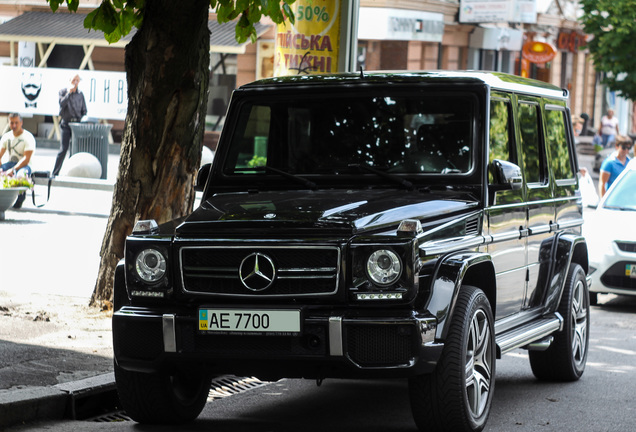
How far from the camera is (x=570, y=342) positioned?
28.4 ft

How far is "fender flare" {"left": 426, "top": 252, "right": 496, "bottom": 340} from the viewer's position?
19.7 feet

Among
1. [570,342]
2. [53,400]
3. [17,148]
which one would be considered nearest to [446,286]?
[53,400]

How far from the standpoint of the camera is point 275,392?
8.14m

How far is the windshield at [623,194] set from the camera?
46.2ft

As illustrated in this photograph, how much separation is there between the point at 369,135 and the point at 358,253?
1493 mm

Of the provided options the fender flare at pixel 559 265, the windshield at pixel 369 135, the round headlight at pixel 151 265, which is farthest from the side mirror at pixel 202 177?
the fender flare at pixel 559 265

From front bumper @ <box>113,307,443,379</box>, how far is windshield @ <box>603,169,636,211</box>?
338 inches

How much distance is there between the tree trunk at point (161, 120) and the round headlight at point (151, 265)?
3.82 meters

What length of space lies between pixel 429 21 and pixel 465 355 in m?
32.3

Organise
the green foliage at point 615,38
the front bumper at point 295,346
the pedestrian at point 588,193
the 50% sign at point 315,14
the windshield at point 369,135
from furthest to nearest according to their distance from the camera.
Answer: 1. the green foliage at point 615,38
2. the pedestrian at point 588,193
3. the 50% sign at point 315,14
4. the windshield at point 369,135
5. the front bumper at point 295,346

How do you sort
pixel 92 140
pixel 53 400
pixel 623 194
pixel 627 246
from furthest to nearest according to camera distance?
pixel 92 140, pixel 623 194, pixel 627 246, pixel 53 400

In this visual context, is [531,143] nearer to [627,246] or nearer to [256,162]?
[256,162]

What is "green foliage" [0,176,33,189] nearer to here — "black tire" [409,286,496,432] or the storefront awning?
"black tire" [409,286,496,432]

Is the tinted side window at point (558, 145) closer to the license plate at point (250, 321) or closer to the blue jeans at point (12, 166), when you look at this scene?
the license plate at point (250, 321)
